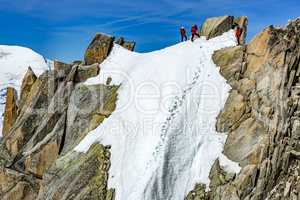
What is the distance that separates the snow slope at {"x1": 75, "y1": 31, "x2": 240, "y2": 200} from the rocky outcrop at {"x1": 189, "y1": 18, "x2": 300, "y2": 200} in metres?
0.86

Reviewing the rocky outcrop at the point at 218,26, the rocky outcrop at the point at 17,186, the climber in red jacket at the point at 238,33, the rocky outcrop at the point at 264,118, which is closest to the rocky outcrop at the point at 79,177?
the rocky outcrop at the point at 17,186

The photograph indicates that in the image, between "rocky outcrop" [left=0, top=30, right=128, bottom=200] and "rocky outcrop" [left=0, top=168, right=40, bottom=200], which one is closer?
"rocky outcrop" [left=0, top=30, right=128, bottom=200]

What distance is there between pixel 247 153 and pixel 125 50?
53.9ft

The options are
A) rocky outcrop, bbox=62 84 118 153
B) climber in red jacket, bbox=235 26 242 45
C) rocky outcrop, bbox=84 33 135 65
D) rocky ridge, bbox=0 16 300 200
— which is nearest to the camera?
rocky ridge, bbox=0 16 300 200

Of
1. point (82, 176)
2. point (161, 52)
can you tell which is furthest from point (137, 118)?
point (161, 52)

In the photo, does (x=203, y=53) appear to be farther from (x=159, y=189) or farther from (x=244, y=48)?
(x=159, y=189)

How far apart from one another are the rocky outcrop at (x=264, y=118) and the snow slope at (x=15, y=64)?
29844 mm

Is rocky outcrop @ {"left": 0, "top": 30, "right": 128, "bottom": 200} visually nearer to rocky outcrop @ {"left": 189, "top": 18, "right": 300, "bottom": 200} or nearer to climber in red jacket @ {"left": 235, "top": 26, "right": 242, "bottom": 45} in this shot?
rocky outcrop @ {"left": 189, "top": 18, "right": 300, "bottom": 200}

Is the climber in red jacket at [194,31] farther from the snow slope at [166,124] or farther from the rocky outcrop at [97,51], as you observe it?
the rocky outcrop at [97,51]

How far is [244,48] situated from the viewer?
32594 millimetres

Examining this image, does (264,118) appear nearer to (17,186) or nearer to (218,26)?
(218,26)

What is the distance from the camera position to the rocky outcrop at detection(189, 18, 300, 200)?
86.5 feet

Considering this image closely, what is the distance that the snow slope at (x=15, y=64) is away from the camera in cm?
5562

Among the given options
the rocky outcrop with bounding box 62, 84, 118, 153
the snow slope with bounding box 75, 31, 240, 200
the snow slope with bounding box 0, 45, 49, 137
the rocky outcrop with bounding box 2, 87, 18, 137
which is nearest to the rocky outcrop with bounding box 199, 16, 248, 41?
the snow slope with bounding box 75, 31, 240, 200
